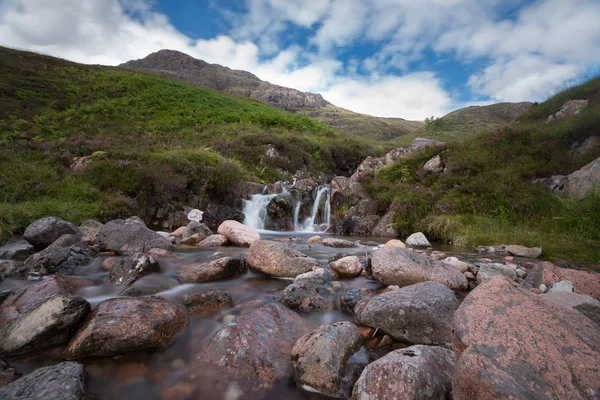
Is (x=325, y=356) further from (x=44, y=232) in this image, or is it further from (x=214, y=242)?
(x=44, y=232)

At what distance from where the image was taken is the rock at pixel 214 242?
666 cm

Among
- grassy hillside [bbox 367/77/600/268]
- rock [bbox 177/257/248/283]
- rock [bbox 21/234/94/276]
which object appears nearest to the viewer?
rock [bbox 177/257/248/283]

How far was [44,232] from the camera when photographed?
5.70m

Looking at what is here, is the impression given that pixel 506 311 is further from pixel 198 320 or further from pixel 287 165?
pixel 287 165

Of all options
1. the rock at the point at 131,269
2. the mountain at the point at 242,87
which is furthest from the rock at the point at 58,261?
the mountain at the point at 242,87

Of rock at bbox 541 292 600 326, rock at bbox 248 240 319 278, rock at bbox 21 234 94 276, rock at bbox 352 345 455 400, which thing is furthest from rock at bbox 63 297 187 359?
rock at bbox 541 292 600 326

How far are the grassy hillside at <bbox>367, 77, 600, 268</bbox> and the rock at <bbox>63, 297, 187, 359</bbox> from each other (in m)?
6.95

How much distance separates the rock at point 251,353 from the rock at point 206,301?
655 mm

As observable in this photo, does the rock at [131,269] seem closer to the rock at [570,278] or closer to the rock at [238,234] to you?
the rock at [238,234]

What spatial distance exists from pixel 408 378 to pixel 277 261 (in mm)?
2940

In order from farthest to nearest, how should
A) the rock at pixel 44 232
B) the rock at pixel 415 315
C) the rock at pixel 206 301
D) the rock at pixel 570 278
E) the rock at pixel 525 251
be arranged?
the rock at pixel 525 251 → the rock at pixel 44 232 → the rock at pixel 570 278 → the rock at pixel 206 301 → the rock at pixel 415 315

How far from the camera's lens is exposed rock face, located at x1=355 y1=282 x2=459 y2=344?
8.73 feet

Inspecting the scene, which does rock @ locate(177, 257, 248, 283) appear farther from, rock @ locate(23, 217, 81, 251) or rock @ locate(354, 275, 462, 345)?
rock @ locate(23, 217, 81, 251)

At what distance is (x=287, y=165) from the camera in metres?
18.2
